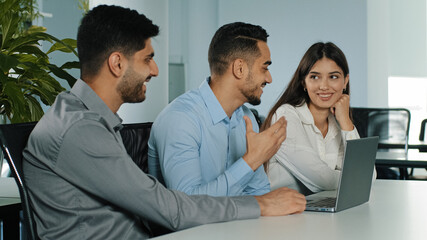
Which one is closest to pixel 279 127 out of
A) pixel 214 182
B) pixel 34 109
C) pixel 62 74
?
pixel 214 182

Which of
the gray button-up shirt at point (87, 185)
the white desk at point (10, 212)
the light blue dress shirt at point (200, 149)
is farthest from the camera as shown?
the white desk at point (10, 212)

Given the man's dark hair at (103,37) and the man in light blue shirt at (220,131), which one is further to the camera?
the man in light blue shirt at (220,131)

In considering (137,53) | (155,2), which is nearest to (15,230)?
(137,53)

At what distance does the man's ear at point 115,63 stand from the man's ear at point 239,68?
62 cm

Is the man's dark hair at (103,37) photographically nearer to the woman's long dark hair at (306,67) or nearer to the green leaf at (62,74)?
the green leaf at (62,74)

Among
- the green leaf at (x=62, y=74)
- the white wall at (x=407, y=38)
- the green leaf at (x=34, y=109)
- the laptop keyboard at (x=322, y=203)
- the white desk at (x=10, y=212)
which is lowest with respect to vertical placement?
the white desk at (x=10, y=212)

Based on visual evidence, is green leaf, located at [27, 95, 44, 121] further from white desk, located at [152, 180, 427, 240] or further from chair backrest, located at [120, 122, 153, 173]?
white desk, located at [152, 180, 427, 240]

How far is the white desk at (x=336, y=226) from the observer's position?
1262 millimetres

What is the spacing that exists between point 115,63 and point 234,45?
0.67 meters

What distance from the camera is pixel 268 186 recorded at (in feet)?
6.87

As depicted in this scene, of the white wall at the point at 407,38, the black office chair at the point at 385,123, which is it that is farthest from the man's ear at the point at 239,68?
the white wall at the point at 407,38

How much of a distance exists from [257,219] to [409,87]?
6.10 meters

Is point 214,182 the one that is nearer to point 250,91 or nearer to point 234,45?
point 250,91

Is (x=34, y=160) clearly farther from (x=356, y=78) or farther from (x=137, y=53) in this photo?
(x=356, y=78)
